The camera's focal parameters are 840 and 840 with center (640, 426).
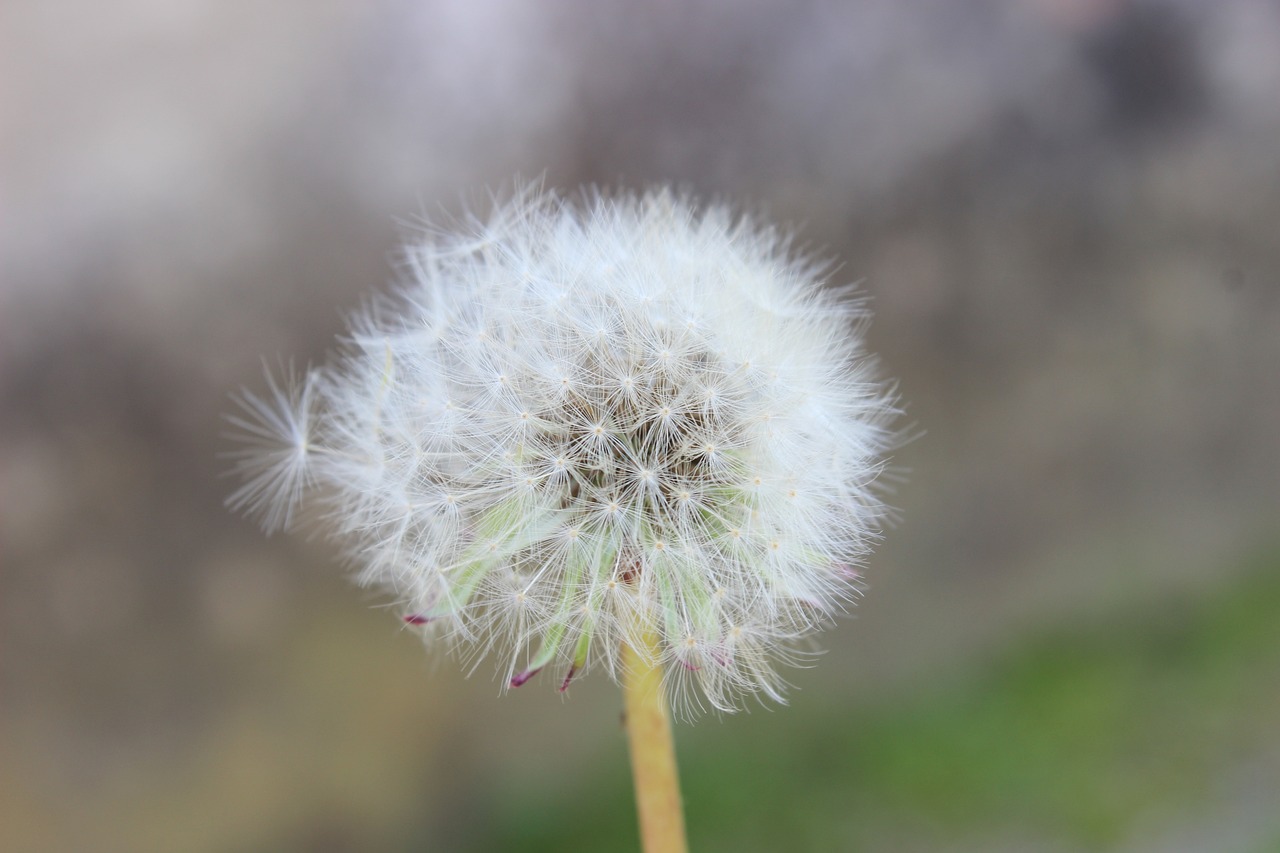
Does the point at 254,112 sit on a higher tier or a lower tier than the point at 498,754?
higher

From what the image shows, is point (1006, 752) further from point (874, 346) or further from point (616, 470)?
point (616, 470)

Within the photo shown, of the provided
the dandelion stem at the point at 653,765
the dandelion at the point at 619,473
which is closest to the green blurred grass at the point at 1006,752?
the dandelion stem at the point at 653,765

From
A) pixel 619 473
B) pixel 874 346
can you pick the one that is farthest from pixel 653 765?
pixel 874 346

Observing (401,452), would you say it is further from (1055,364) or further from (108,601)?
(1055,364)

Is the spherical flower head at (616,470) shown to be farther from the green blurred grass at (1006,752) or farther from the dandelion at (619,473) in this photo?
the green blurred grass at (1006,752)

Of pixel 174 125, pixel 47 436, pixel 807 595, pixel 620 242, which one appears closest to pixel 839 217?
pixel 620 242
